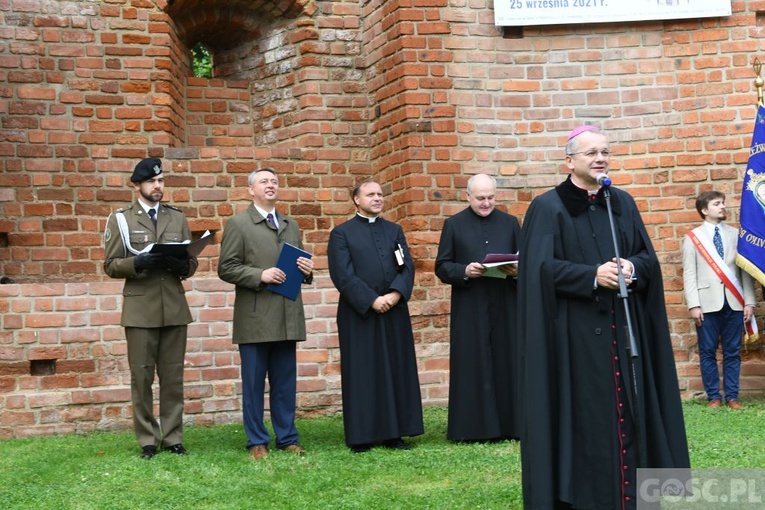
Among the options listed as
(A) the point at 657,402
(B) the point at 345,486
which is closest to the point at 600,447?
(A) the point at 657,402

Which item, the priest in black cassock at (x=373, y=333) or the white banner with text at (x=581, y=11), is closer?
the priest in black cassock at (x=373, y=333)

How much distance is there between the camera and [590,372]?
4.74 m

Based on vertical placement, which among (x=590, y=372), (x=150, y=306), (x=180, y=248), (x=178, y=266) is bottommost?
(x=590, y=372)

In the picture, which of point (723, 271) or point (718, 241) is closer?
point (723, 271)

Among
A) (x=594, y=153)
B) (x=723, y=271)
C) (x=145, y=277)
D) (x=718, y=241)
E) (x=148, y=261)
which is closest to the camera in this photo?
(x=594, y=153)

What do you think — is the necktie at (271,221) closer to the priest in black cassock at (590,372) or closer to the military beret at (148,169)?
the military beret at (148,169)

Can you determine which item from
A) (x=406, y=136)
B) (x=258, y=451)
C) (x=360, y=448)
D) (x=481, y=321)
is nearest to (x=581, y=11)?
(x=406, y=136)

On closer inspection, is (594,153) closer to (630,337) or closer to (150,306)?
(630,337)

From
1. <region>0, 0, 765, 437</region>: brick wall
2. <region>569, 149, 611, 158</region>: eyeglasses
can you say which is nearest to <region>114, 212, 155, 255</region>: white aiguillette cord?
<region>0, 0, 765, 437</region>: brick wall

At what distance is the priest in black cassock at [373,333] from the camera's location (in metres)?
7.40

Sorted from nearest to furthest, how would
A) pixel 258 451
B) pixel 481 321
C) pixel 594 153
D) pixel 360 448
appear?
pixel 594 153, pixel 258 451, pixel 360 448, pixel 481 321

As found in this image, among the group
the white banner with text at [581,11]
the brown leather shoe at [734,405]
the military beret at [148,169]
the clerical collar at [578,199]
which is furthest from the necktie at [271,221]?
the brown leather shoe at [734,405]

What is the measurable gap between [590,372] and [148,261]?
3387mm

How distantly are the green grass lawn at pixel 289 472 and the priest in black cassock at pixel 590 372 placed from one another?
867mm
